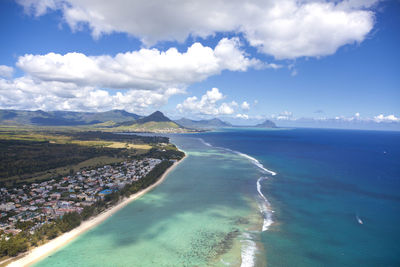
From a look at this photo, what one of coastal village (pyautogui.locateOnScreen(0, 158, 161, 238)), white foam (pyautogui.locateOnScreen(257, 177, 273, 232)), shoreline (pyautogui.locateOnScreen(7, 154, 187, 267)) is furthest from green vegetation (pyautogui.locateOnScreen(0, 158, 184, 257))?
white foam (pyautogui.locateOnScreen(257, 177, 273, 232))

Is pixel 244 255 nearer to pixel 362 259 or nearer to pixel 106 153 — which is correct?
pixel 362 259

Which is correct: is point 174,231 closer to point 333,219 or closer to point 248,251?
point 248,251

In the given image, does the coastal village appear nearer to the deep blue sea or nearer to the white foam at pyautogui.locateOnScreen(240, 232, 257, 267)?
the white foam at pyautogui.locateOnScreen(240, 232, 257, 267)

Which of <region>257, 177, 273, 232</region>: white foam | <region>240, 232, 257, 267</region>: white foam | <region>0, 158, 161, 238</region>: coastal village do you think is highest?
<region>257, 177, 273, 232</region>: white foam

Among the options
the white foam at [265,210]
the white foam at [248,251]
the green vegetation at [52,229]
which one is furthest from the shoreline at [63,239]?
the white foam at [265,210]

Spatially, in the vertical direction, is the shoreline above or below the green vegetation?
below

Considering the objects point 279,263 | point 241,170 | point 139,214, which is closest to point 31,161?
point 139,214

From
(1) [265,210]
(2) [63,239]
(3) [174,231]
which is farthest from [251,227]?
(2) [63,239]
